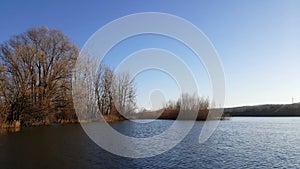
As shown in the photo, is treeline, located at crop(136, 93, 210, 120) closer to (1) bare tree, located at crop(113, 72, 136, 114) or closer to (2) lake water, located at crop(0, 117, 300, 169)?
(1) bare tree, located at crop(113, 72, 136, 114)

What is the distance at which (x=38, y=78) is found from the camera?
3822 cm

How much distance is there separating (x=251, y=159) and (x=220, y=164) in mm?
2103

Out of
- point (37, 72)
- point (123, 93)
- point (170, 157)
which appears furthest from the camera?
point (123, 93)

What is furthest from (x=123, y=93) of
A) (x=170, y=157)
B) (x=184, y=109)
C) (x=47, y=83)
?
(x=170, y=157)

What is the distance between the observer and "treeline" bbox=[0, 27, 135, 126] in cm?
3403

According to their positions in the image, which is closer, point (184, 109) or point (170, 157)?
point (170, 157)

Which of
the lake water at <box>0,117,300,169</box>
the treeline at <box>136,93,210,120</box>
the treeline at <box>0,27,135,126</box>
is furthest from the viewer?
the treeline at <box>136,93,210,120</box>

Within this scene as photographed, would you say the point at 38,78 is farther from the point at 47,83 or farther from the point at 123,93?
the point at 123,93

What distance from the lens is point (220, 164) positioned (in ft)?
43.4

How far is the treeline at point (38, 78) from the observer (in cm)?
3403

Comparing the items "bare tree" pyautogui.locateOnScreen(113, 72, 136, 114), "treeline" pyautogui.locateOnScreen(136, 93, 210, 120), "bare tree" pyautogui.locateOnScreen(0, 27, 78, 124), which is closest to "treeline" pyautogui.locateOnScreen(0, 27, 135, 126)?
"bare tree" pyautogui.locateOnScreen(0, 27, 78, 124)

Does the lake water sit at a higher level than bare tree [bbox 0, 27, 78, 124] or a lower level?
lower

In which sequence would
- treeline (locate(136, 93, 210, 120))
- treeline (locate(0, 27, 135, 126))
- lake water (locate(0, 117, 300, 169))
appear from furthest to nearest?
1. treeline (locate(136, 93, 210, 120))
2. treeline (locate(0, 27, 135, 126))
3. lake water (locate(0, 117, 300, 169))

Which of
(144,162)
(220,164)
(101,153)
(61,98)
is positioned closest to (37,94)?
(61,98)
